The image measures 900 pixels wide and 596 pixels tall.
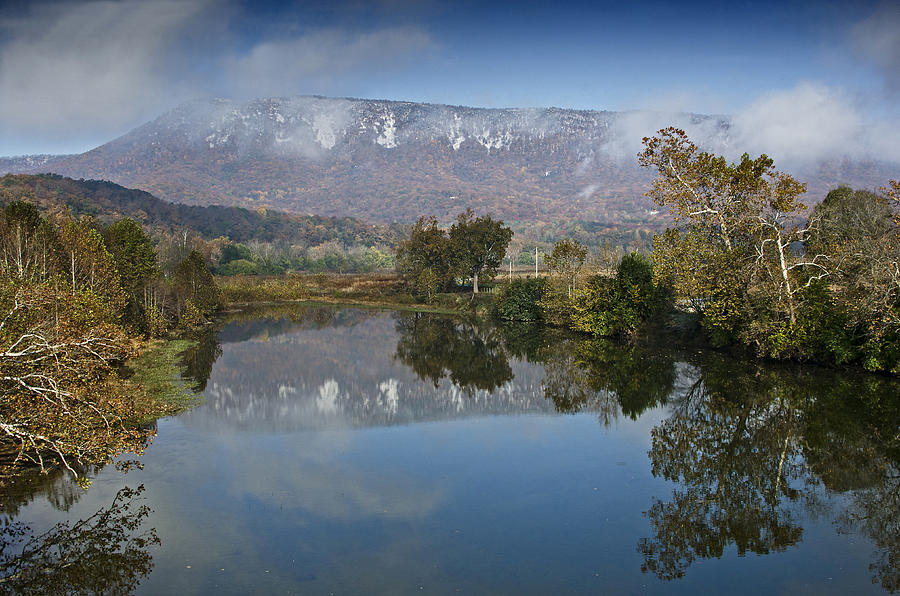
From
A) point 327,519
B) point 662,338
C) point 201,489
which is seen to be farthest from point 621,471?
point 662,338

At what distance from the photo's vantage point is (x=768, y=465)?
15.0 metres

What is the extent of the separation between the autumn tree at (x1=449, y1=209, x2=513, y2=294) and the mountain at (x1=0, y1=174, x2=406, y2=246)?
6824 cm

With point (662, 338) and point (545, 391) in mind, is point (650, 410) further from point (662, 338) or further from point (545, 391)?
point (662, 338)

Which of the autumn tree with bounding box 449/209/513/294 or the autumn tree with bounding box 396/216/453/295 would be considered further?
the autumn tree with bounding box 396/216/453/295

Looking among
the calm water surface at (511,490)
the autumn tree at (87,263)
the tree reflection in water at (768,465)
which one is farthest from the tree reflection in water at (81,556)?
the autumn tree at (87,263)

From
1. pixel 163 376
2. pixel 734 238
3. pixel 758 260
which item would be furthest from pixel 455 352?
pixel 758 260

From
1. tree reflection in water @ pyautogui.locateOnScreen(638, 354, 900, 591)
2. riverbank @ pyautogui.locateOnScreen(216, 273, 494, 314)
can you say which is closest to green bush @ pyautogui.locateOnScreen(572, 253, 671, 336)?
tree reflection in water @ pyautogui.locateOnScreen(638, 354, 900, 591)

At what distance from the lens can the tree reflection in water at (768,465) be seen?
1121 centimetres

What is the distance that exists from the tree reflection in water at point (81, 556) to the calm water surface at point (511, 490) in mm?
67

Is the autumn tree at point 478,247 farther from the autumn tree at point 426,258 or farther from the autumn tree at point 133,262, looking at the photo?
the autumn tree at point 133,262

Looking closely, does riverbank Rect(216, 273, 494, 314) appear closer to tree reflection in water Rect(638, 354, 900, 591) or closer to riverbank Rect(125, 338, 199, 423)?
riverbank Rect(125, 338, 199, 423)

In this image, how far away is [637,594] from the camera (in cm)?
955

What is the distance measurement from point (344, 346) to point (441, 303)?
26.0 meters

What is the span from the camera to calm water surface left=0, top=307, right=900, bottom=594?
1013 cm
